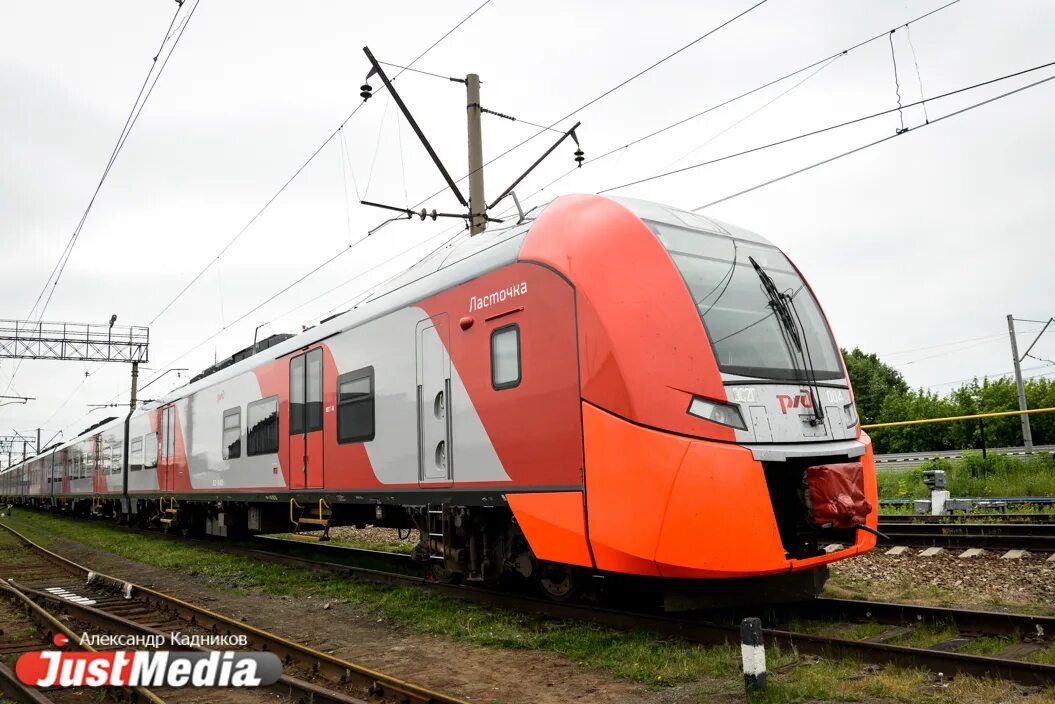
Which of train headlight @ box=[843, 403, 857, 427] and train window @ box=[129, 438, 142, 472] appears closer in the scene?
train headlight @ box=[843, 403, 857, 427]

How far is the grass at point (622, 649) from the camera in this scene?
15.6 feet

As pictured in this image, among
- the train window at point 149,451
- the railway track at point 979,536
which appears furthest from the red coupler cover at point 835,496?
the train window at point 149,451

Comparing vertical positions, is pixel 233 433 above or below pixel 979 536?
above

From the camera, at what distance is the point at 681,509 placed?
18.2 ft

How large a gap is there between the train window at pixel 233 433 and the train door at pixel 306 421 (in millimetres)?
2626

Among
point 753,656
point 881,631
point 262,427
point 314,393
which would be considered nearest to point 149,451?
point 262,427

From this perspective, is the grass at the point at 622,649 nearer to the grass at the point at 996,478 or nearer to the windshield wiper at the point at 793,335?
the windshield wiper at the point at 793,335

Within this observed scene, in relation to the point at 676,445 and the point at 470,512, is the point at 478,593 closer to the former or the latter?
the point at 470,512

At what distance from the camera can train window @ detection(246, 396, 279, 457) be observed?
11820mm

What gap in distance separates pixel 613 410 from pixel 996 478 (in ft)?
39.0

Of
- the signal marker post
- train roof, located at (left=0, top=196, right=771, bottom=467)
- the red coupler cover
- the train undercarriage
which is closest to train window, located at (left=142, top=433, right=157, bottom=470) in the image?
the train undercarriage

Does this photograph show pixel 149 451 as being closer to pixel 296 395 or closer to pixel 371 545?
pixel 371 545

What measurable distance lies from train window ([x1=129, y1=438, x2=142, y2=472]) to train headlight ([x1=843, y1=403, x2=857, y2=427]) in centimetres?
1814

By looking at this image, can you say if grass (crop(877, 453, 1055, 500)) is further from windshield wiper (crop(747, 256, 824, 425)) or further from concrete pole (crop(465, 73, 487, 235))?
concrete pole (crop(465, 73, 487, 235))
